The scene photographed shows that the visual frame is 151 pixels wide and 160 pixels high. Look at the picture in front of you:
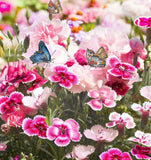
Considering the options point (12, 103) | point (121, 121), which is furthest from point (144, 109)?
point (12, 103)

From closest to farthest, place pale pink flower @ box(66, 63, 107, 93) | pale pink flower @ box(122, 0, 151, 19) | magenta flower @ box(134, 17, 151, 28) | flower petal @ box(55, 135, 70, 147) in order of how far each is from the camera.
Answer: flower petal @ box(55, 135, 70, 147) → pale pink flower @ box(66, 63, 107, 93) → magenta flower @ box(134, 17, 151, 28) → pale pink flower @ box(122, 0, 151, 19)

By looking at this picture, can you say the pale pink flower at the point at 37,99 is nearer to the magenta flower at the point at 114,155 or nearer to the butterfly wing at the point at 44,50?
the butterfly wing at the point at 44,50

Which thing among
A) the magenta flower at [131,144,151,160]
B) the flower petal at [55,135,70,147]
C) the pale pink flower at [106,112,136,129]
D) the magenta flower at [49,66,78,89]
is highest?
the magenta flower at [49,66,78,89]

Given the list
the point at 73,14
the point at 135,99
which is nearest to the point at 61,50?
the point at 135,99

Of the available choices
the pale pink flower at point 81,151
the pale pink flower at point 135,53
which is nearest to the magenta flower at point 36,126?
the pale pink flower at point 81,151

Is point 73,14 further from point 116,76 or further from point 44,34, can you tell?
point 116,76

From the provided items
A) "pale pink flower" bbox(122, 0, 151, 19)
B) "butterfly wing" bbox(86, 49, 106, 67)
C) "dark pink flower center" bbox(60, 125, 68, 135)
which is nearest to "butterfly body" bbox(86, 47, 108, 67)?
"butterfly wing" bbox(86, 49, 106, 67)

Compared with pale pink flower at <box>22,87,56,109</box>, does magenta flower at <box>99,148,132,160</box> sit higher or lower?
lower

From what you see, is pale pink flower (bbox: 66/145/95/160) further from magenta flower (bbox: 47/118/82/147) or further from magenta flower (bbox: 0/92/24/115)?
→ magenta flower (bbox: 0/92/24/115)
